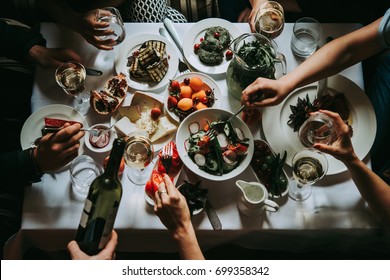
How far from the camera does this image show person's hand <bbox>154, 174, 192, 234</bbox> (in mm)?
1178

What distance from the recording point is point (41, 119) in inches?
56.0

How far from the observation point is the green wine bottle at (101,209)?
1.13m

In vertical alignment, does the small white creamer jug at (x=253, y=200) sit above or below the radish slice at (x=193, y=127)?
below

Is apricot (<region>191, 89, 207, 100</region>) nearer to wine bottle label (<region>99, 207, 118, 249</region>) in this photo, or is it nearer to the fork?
the fork

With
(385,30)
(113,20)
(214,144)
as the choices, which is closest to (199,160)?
(214,144)

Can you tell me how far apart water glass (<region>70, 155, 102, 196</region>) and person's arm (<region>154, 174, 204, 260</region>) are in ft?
0.92

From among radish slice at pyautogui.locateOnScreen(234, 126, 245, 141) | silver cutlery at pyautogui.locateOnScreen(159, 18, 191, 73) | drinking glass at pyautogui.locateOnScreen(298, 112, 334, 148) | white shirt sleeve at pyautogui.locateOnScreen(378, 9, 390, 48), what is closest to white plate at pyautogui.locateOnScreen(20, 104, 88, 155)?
silver cutlery at pyautogui.locateOnScreen(159, 18, 191, 73)

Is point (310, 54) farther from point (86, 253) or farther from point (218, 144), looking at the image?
point (86, 253)

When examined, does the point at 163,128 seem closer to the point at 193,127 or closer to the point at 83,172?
the point at 193,127

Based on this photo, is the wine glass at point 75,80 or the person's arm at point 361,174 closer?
the person's arm at point 361,174

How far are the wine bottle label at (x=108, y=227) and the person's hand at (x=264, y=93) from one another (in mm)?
579

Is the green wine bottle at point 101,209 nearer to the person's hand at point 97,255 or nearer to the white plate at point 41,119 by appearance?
the person's hand at point 97,255

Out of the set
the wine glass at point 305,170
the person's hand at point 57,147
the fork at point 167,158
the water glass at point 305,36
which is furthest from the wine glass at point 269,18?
the person's hand at point 57,147

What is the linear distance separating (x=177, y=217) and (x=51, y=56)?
0.81 meters
